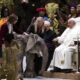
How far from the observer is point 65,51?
39.8 ft

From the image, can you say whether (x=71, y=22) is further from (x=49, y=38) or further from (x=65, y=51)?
(x=65, y=51)

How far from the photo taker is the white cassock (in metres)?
12.1

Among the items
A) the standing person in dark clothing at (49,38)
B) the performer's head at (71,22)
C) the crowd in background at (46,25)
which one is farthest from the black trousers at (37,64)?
the performer's head at (71,22)

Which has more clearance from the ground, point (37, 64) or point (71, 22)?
point (71, 22)

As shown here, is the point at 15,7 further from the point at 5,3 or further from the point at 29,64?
the point at 29,64

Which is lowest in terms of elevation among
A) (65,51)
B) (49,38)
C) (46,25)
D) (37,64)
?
(37,64)

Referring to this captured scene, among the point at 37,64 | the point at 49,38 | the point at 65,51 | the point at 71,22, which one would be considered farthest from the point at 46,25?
the point at 65,51

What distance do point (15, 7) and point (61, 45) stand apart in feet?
14.7

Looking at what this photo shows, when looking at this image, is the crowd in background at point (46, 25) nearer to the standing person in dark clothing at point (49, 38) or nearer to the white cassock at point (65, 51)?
the standing person in dark clothing at point (49, 38)

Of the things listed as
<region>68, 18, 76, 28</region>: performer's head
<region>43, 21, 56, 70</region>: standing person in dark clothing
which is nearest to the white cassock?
<region>68, 18, 76, 28</region>: performer's head

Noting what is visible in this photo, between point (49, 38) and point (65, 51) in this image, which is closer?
point (65, 51)

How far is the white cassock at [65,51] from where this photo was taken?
39.7 ft

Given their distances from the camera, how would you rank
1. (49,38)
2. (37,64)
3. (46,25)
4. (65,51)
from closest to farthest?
(65,51) < (37,64) < (49,38) < (46,25)

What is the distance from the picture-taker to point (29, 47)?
1238 cm
